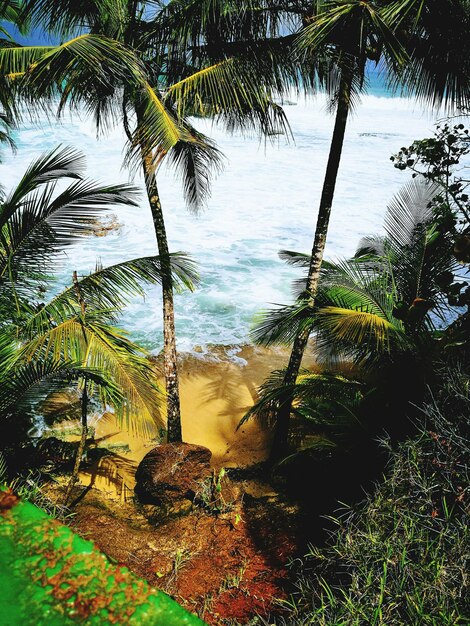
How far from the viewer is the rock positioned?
242 inches

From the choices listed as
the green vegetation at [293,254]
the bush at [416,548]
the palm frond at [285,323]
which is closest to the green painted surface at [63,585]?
the bush at [416,548]

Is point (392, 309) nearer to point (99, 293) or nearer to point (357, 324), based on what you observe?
point (357, 324)

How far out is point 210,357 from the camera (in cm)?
1080

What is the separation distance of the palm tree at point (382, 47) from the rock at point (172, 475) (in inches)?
92.4

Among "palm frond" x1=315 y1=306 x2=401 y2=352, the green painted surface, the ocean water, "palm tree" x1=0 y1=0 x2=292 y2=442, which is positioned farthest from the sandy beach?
the green painted surface

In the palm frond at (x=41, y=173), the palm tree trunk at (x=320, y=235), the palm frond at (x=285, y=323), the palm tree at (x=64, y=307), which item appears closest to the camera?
the palm frond at (x=41, y=173)

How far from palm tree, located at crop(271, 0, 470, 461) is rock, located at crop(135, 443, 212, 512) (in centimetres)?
235

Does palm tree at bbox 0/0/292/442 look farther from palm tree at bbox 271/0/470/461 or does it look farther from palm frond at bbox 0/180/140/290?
palm tree at bbox 271/0/470/461

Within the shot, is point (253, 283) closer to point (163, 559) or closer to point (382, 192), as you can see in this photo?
point (163, 559)

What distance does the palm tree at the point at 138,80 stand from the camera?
4355mm

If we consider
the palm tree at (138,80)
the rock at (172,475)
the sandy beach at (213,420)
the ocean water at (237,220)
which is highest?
the palm tree at (138,80)

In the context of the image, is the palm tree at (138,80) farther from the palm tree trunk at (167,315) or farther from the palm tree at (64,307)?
the palm tree at (64,307)

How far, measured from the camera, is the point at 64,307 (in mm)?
5129

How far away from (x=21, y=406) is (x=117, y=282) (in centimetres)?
158
